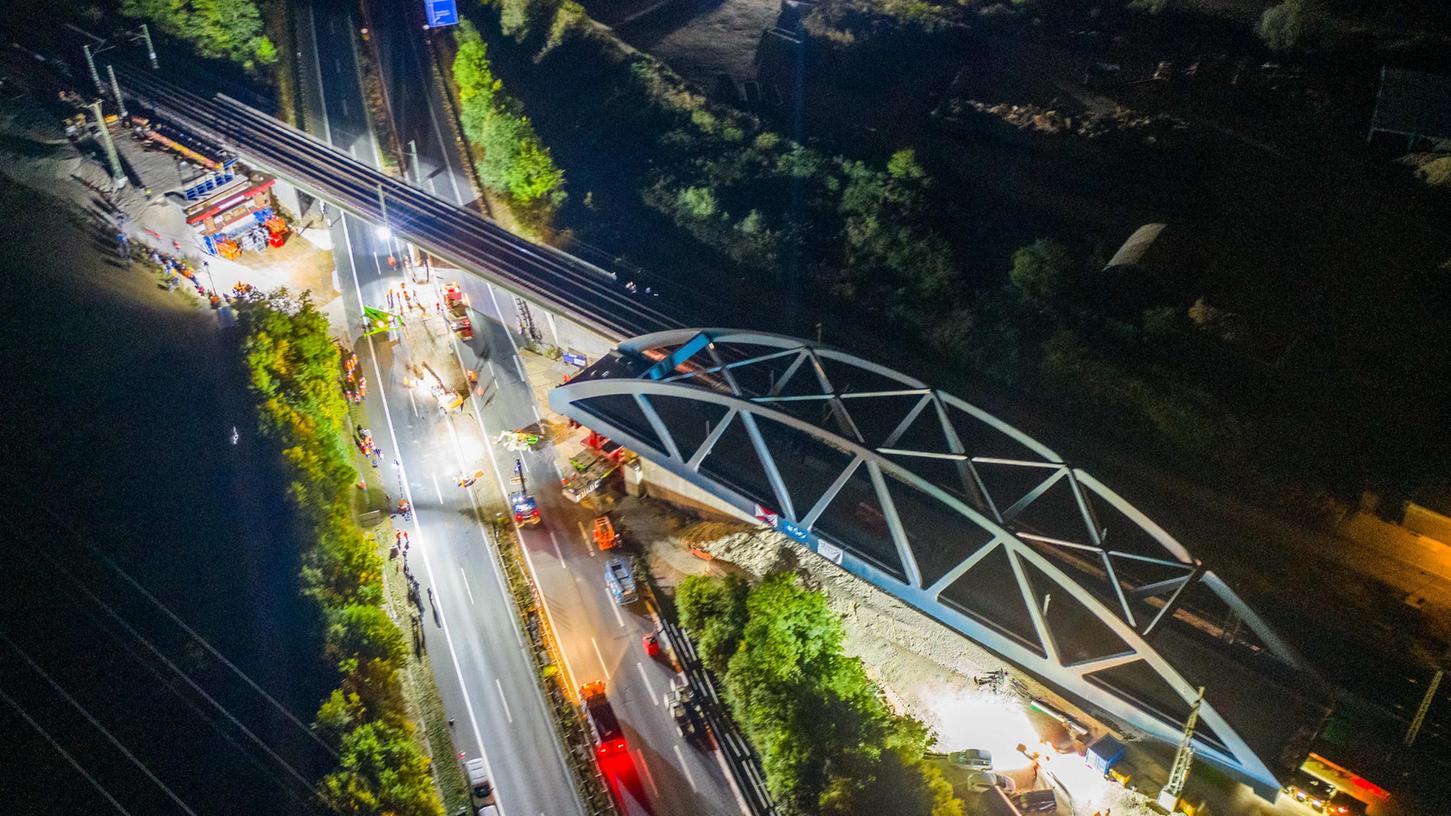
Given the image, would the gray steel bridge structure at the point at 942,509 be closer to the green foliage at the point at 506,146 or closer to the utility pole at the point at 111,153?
the green foliage at the point at 506,146

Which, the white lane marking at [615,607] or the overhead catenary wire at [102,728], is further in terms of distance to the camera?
the white lane marking at [615,607]

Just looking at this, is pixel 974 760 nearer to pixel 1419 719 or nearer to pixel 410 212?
pixel 1419 719

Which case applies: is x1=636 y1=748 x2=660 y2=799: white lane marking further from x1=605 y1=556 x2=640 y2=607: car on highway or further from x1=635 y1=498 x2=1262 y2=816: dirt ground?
x1=635 y1=498 x2=1262 y2=816: dirt ground

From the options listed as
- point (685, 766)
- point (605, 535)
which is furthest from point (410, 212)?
point (685, 766)

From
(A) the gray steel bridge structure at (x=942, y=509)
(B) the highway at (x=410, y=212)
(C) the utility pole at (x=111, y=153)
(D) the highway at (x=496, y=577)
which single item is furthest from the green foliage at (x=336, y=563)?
(C) the utility pole at (x=111, y=153)

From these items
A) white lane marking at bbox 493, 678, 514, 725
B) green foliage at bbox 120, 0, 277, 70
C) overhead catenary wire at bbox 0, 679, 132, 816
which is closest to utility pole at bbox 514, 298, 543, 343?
white lane marking at bbox 493, 678, 514, 725
